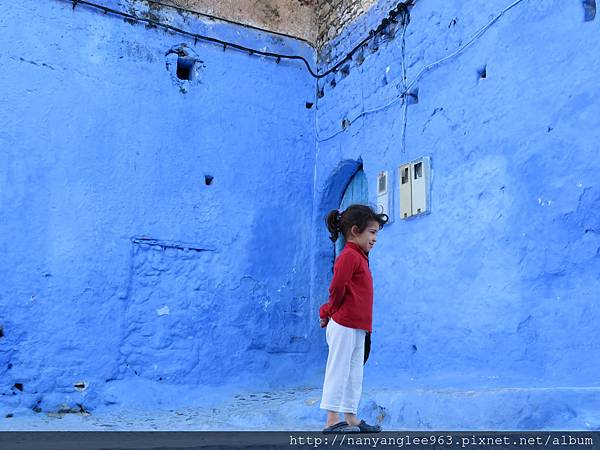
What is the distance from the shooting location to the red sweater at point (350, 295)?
10.1ft

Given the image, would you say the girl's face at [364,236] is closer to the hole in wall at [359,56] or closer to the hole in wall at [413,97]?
the hole in wall at [413,97]

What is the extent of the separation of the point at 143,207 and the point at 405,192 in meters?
2.47

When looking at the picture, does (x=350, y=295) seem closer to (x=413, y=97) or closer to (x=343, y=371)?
(x=343, y=371)

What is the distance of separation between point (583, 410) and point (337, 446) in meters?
1.55

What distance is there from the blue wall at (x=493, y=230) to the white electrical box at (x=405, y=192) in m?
0.08

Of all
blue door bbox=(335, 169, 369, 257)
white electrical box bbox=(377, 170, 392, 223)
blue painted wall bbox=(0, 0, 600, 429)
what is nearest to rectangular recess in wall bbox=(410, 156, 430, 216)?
blue painted wall bbox=(0, 0, 600, 429)

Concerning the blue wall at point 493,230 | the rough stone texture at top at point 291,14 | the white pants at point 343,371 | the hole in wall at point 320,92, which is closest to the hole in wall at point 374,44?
the blue wall at point 493,230

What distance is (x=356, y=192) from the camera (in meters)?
6.86

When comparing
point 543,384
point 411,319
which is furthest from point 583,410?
point 411,319

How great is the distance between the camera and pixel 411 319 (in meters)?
5.43

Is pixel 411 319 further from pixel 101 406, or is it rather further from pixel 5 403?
pixel 5 403

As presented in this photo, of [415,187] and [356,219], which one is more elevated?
[415,187]

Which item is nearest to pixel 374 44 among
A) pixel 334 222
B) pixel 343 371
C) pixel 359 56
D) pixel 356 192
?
pixel 359 56

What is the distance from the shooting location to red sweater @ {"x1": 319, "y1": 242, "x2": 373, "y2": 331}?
3.07 metres
